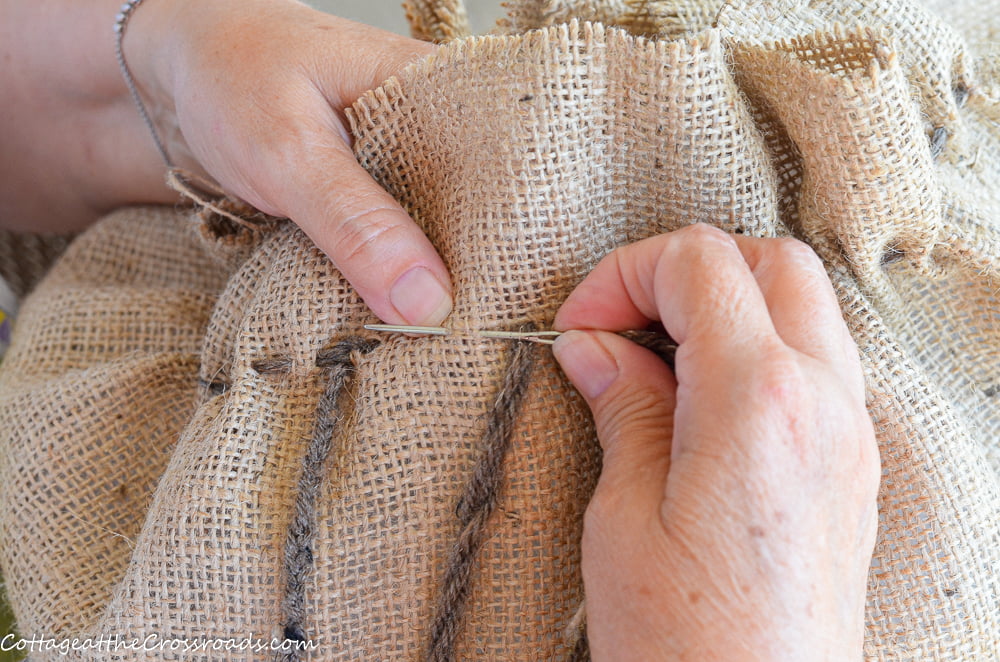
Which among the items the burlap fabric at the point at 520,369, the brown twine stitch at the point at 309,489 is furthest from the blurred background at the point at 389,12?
the brown twine stitch at the point at 309,489

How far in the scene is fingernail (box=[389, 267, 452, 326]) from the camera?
0.67 metres

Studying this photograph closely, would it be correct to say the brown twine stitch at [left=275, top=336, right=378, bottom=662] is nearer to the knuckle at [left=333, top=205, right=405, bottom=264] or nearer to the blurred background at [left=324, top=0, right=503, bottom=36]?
the knuckle at [left=333, top=205, right=405, bottom=264]

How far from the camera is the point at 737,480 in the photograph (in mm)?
510

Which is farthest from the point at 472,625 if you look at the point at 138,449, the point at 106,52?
the point at 106,52

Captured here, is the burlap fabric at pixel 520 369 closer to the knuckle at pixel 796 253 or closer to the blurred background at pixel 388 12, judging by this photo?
the knuckle at pixel 796 253

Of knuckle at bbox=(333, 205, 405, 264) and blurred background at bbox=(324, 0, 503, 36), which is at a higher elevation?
knuckle at bbox=(333, 205, 405, 264)

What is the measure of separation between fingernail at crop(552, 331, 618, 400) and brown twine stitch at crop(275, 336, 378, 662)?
0.62 feet

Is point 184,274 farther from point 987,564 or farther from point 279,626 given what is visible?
point 987,564

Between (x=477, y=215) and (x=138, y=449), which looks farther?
(x=138, y=449)

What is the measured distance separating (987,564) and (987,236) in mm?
313

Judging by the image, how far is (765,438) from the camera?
0.51m

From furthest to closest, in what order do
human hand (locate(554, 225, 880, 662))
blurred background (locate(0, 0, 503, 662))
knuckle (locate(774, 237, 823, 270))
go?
blurred background (locate(0, 0, 503, 662)) → knuckle (locate(774, 237, 823, 270)) → human hand (locate(554, 225, 880, 662))

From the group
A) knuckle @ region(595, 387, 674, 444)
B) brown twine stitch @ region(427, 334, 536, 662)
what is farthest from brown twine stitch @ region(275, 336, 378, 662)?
knuckle @ region(595, 387, 674, 444)

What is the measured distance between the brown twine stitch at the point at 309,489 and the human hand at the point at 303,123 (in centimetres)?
7
